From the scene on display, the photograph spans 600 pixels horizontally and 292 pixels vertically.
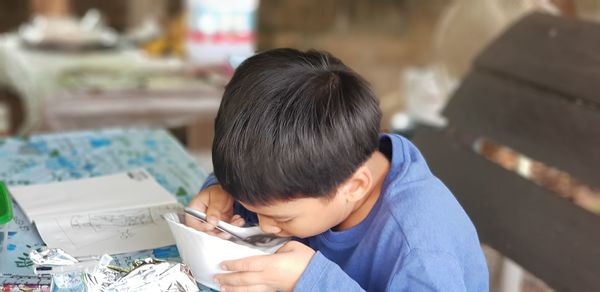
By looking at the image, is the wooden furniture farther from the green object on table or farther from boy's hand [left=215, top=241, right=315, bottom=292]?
the green object on table

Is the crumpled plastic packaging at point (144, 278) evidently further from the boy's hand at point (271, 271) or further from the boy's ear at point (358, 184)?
the boy's ear at point (358, 184)

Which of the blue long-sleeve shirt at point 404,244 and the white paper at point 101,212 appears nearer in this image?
the blue long-sleeve shirt at point 404,244

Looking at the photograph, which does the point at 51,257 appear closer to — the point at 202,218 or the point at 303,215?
the point at 202,218

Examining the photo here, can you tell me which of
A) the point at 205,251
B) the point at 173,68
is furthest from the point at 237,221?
the point at 173,68

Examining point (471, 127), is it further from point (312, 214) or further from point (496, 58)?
point (312, 214)

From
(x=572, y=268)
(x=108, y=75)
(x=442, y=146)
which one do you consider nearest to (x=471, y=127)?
(x=442, y=146)

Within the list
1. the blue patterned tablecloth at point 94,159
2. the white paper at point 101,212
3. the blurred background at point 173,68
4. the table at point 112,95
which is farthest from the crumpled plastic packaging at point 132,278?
the table at point 112,95

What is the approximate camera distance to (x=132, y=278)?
2.76ft

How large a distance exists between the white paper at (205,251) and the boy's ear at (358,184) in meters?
0.12

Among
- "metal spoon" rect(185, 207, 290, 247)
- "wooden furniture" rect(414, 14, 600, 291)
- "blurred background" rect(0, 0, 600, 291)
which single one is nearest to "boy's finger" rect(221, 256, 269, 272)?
"metal spoon" rect(185, 207, 290, 247)

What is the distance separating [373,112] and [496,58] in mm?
894

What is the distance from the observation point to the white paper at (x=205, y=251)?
86cm

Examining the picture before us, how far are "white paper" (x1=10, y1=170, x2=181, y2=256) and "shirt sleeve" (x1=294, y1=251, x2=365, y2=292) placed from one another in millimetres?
284

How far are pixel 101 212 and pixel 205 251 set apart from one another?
1.06 feet
